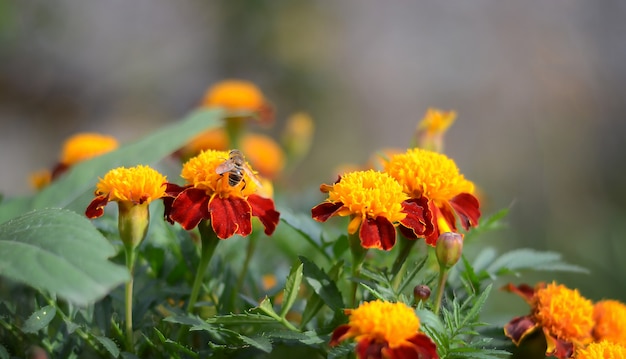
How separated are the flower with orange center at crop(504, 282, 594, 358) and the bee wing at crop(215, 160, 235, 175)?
9.9 inches

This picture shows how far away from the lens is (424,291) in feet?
1.77

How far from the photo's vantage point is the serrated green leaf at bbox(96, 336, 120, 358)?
530 millimetres

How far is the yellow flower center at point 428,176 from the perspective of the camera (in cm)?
58

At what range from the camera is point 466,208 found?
606mm

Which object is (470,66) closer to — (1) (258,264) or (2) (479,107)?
(2) (479,107)

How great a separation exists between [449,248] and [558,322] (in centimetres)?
12

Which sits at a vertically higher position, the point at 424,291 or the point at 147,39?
the point at 147,39

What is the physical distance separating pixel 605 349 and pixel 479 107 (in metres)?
3.41

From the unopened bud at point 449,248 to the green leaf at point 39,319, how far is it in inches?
11.3

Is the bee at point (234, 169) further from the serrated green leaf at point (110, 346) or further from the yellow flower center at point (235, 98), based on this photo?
the yellow flower center at point (235, 98)

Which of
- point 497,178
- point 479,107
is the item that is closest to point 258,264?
point 497,178

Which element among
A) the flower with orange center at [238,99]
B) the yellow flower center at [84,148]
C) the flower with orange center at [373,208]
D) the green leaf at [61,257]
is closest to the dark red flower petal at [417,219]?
the flower with orange center at [373,208]

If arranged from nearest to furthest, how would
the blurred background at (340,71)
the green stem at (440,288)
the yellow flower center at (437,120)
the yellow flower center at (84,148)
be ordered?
the green stem at (440,288) < the yellow flower center at (437,120) < the yellow flower center at (84,148) < the blurred background at (340,71)

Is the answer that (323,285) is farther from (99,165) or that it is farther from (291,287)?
(99,165)
